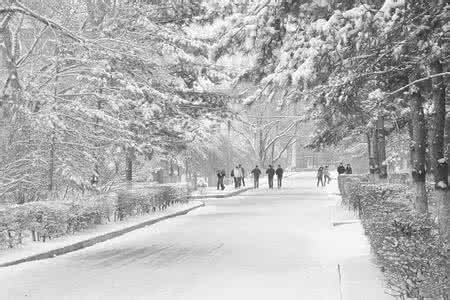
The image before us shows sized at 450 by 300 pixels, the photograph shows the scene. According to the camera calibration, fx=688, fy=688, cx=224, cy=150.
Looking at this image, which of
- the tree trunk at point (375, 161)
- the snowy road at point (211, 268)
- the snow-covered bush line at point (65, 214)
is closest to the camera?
the snowy road at point (211, 268)

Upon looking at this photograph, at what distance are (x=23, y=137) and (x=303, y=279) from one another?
1210 cm

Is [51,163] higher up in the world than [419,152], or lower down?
higher up

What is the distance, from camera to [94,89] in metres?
22.4

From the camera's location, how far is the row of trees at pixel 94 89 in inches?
731

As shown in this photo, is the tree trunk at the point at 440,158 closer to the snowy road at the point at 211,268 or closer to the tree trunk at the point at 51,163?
the snowy road at the point at 211,268

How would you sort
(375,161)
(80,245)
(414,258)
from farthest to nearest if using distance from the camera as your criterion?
1. (375,161)
2. (80,245)
3. (414,258)

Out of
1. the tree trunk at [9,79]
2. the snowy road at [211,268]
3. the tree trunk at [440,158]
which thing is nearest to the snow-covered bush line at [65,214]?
the snowy road at [211,268]

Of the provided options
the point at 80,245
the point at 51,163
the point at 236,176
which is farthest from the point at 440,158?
the point at 236,176

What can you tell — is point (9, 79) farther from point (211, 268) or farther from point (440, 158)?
point (440, 158)

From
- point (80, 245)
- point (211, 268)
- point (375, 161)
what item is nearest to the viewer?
point (211, 268)

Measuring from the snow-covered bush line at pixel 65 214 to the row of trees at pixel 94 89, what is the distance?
1.22 meters

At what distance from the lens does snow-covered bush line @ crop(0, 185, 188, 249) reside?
46.3 feet

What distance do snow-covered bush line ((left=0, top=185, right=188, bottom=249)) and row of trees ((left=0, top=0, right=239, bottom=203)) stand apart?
1.22m

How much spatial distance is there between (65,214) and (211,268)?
5.74 m
